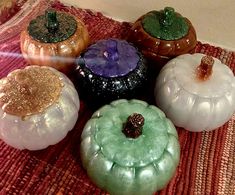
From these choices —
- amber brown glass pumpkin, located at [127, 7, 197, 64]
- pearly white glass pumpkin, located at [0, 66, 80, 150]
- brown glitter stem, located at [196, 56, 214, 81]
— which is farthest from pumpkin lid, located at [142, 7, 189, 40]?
pearly white glass pumpkin, located at [0, 66, 80, 150]

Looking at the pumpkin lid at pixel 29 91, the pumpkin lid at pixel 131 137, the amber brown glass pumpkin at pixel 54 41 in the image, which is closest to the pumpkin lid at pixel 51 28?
the amber brown glass pumpkin at pixel 54 41

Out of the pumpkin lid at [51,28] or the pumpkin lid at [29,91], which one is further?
the pumpkin lid at [51,28]

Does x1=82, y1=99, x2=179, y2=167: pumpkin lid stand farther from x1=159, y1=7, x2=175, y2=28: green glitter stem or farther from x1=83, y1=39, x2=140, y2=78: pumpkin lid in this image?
x1=159, y1=7, x2=175, y2=28: green glitter stem

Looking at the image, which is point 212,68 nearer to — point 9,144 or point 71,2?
point 9,144

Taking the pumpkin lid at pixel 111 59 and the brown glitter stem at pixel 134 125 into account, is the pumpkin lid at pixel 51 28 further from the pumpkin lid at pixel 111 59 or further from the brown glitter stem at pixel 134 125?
the brown glitter stem at pixel 134 125

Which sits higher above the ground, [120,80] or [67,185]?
[120,80]

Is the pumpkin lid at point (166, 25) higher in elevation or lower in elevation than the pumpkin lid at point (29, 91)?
higher

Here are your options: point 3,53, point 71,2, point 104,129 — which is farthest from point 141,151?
point 71,2
